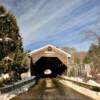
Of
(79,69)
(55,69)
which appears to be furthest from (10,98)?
(55,69)

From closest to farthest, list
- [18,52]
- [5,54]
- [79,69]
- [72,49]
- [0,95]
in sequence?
[0,95], [5,54], [18,52], [79,69], [72,49]

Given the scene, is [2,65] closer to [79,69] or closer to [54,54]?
[79,69]

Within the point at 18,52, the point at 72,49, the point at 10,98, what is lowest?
the point at 10,98

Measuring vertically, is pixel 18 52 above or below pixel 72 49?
below

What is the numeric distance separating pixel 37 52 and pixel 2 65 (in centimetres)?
3985

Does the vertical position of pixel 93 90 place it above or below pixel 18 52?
below

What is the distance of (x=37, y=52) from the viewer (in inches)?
2844

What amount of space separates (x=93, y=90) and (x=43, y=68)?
7736 centimetres

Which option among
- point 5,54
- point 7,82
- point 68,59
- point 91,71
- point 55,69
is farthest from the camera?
point 55,69

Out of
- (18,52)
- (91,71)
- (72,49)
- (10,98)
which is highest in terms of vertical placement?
(72,49)

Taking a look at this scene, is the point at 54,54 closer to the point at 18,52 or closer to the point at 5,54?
the point at 18,52

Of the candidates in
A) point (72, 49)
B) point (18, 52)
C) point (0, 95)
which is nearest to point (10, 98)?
point (0, 95)

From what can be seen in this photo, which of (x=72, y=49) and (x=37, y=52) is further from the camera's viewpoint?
(x=72, y=49)

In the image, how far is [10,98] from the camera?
2691 cm
